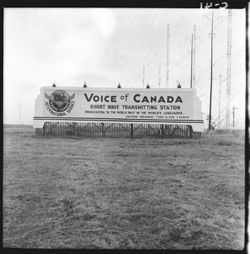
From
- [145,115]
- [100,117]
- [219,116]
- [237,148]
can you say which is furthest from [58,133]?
[237,148]

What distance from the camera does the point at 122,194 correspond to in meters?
5.39

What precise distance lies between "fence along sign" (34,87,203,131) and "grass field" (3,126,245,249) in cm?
96

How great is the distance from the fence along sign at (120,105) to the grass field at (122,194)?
3.13 feet

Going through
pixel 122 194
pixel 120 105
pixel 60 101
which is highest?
pixel 60 101

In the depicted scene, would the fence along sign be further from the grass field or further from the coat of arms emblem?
the grass field

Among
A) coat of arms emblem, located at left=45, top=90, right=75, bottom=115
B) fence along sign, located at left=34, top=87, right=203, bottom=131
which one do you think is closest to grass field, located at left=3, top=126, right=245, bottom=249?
fence along sign, located at left=34, top=87, right=203, bottom=131

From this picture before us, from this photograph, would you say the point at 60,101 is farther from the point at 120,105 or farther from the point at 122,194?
the point at 122,194

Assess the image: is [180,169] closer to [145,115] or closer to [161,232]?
[145,115]

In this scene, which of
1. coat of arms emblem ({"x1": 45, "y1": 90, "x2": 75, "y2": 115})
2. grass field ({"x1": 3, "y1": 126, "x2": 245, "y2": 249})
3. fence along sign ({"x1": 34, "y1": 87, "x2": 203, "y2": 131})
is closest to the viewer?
grass field ({"x1": 3, "y1": 126, "x2": 245, "y2": 249})

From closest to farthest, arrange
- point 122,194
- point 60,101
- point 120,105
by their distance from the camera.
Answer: point 122,194, point 120,105, point 60,101

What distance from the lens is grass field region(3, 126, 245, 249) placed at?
4254mm

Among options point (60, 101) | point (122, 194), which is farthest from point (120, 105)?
point (122, 194)

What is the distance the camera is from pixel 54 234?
430 centimetres

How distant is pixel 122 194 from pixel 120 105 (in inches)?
71.8
